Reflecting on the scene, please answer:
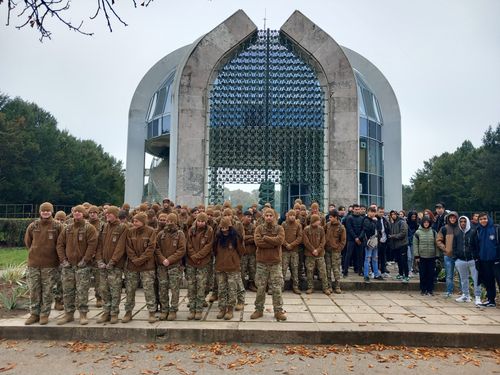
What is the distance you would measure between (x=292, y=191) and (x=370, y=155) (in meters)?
5.80

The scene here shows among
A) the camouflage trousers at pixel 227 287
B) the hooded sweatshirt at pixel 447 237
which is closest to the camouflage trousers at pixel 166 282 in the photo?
the camouflage trousers at pixel 227 287

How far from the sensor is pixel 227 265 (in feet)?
22.9

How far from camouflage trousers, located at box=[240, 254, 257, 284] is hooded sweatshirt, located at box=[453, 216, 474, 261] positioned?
443 cm

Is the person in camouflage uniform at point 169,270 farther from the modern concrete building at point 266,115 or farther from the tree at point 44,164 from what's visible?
the tree at point 44,164

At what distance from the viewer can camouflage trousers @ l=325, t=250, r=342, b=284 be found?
9.23 metres

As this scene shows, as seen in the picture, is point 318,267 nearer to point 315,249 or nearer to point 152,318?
point 315,249

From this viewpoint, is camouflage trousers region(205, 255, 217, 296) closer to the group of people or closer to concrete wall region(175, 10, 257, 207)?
the group of people

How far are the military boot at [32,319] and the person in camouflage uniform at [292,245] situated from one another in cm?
500

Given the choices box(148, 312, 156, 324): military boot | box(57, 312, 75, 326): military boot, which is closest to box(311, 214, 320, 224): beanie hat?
box(148, 312, 156, 324): military boot

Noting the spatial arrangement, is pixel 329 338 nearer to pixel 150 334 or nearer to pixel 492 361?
pixel 492 361

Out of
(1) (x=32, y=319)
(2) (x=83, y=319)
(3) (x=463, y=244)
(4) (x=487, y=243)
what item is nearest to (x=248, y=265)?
(2) (x=83, y=319)

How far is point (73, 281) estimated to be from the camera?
668cm

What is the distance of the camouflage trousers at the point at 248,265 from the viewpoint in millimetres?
8922

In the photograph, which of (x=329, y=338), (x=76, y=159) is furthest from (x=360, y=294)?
(x=76, y=159)
